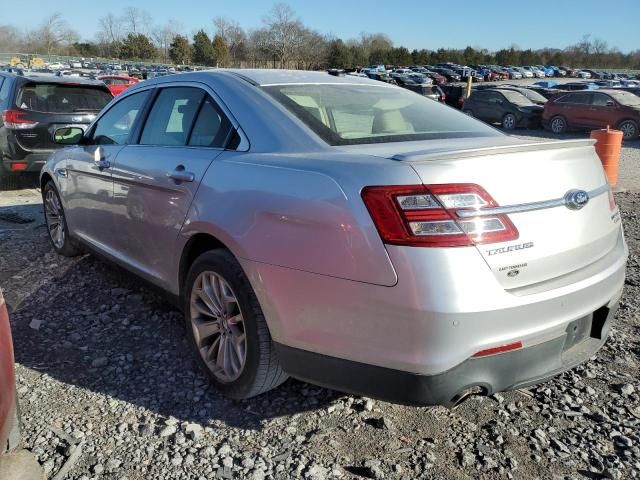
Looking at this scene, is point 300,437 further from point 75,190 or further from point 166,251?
point 75,190

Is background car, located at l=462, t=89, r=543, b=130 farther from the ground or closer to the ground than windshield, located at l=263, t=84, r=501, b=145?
closer to the ground

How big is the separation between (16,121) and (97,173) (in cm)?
479

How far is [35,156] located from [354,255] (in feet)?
23.9

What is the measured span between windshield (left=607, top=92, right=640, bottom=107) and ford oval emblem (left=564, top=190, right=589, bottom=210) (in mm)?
17881

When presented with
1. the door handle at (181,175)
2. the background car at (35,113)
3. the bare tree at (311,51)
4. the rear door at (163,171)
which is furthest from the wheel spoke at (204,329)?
the bare tree at (311,51)

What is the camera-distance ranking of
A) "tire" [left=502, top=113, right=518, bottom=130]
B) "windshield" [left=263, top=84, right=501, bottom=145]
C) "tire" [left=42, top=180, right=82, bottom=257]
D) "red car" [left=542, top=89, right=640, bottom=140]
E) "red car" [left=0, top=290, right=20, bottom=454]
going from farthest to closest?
"tire" [left=502, top=113, right=518, bottom=130], "red car" [left=542, top=89, right=640, bottom=140], "tire" [left=42, top=180, right=82, bottom=257], "windshield" [left=263, top=84, right=501, bottom=145], "red car" [left=0, top=290, right=20, bottom=454]

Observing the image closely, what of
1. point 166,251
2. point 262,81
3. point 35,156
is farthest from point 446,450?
point 35,156

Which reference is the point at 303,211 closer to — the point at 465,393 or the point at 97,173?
the point at 465,393

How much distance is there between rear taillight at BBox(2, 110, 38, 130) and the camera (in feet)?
26.0

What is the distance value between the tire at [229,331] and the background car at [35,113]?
6.12 meters

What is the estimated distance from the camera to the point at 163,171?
10.6 ft

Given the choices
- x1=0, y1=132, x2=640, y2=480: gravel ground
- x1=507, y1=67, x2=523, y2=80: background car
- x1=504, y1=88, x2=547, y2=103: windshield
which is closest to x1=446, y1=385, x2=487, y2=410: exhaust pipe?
x1=0, y1=132, x2=640, y2=480: gravel ground

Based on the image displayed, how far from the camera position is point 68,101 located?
27.7 ft

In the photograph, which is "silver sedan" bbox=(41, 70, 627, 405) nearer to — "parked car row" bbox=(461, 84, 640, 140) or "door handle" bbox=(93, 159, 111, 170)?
"door handle" bbox=(93, 159, 111, 170)
